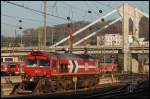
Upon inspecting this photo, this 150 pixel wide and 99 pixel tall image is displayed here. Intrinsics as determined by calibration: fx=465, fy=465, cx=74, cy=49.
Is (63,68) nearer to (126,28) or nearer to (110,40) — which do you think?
(126,28)

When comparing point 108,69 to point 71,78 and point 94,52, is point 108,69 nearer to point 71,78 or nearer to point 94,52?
point 94,52

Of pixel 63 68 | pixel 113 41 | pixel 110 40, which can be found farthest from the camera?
pixel 110 40

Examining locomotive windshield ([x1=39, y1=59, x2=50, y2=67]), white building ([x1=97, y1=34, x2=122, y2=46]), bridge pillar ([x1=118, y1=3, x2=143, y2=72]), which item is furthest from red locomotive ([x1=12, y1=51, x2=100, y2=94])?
white building ([x1=97, y1=34, x2=122, y2=46])

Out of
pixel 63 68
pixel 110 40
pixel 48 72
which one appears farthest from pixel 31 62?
pixel 110 40

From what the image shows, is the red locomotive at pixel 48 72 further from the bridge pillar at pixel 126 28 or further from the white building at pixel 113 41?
the white building at pixel 113 41

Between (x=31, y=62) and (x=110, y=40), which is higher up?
(x=110, y=40)

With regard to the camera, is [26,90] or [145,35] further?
[145,35]

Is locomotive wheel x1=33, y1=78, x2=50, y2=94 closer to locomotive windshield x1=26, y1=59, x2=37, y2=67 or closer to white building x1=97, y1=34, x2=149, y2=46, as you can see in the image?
locomotive windshield x1=26, y1=59, x2=37, y2=67

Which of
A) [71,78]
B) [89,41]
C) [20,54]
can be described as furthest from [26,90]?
[89,41]

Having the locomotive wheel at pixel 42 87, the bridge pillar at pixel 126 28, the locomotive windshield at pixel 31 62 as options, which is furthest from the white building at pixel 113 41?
the locomotive wheel at pixel 42 87

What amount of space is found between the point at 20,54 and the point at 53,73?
64281mm

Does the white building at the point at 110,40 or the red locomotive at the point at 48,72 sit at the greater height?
the white building at the point at 110,40

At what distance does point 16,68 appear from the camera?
80.4 meters

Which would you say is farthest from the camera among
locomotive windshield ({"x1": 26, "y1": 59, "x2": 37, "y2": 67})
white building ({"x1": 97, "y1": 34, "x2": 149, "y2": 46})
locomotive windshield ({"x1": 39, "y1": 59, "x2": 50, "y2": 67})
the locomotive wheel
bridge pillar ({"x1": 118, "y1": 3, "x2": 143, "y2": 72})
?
white building ({"x1": 97, "y1": 34, "x2": 149, "y2": 46})
